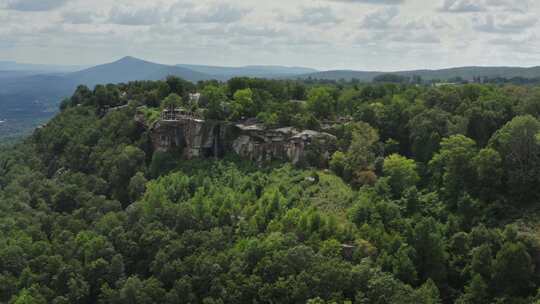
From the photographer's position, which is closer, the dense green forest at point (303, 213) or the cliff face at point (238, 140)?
the dense green forest at point (303, 213)

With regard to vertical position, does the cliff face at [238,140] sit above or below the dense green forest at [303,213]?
above

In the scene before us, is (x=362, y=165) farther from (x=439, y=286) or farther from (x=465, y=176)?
(x=439, y=286)

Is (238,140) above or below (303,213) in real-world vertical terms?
above

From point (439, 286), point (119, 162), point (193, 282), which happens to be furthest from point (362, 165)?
point (119, 162)

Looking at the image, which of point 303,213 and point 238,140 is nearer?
point 303,213
